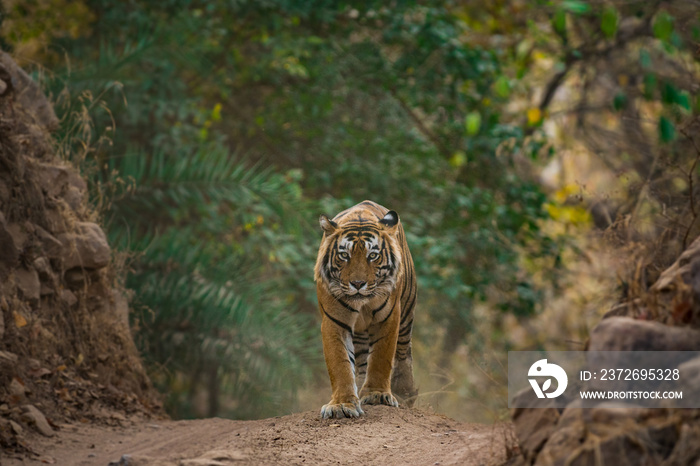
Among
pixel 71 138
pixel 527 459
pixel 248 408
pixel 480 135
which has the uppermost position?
pixel 480 135

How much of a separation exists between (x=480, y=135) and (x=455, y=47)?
121 cm

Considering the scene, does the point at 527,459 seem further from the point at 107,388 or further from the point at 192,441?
the point at 107,388

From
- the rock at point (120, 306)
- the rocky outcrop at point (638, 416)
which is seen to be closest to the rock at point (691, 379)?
the rocky outcrop at point (638, 416)

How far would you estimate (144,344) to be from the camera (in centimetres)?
777

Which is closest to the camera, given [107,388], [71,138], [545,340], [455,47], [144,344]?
[107,388]

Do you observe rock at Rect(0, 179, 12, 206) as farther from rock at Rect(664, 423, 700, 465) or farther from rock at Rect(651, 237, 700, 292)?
rock at Rect(664, 423, 700, 465)

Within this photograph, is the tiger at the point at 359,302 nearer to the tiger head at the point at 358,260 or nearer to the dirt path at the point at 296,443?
the tiger head at the point at 358,260

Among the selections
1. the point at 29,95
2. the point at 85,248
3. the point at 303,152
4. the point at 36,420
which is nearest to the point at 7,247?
the point at 85,248

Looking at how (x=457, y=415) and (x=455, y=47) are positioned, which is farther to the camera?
(x=457, y=415)

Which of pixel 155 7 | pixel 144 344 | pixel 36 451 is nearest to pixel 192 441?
pixel 36 451

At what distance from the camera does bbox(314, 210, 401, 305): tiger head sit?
15.6 ft

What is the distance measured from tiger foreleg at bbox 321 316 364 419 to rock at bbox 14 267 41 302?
2.39 m

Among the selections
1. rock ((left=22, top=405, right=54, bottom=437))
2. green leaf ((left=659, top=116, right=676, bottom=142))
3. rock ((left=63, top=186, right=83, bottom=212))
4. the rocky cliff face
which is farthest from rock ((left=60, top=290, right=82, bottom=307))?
green leaf ((left=659, top=116, right=676, bottom=142))

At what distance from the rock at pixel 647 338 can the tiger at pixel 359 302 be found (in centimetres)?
200
